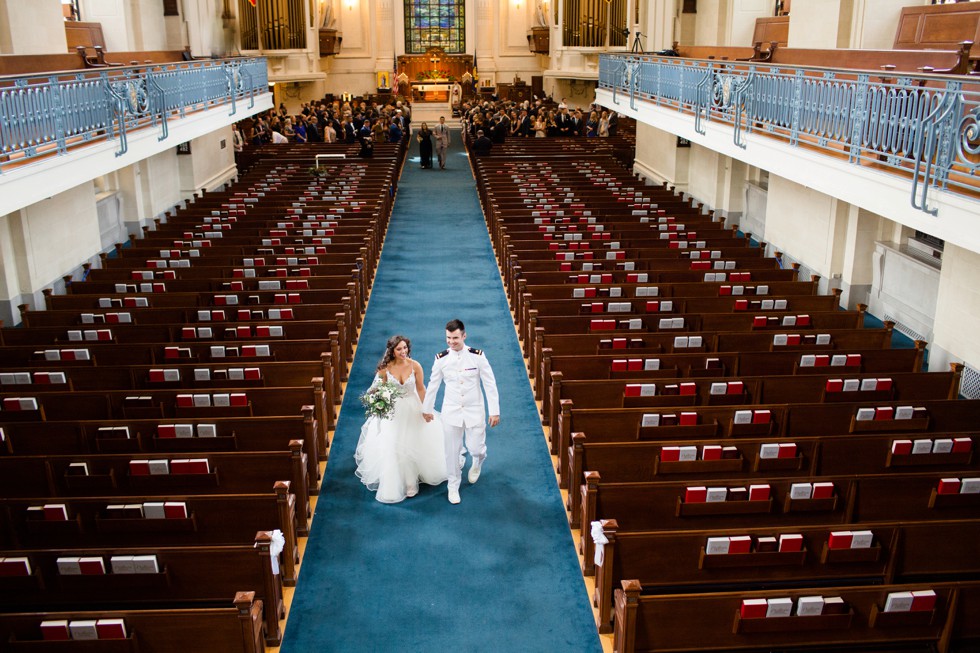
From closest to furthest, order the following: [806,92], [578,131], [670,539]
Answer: [670,539], [806,92], [578,131]

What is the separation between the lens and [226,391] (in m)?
7.90

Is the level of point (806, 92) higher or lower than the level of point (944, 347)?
higher

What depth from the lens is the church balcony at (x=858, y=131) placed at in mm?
6922

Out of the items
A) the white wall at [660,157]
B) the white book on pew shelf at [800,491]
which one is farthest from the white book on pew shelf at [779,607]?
the white wall at [660,157]

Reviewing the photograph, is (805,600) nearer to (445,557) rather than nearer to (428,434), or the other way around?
(445,557)

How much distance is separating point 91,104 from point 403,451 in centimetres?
626

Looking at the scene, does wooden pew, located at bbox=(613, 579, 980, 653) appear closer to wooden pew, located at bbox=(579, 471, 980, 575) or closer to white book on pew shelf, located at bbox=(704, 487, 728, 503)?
wooden pew, located at bbox=(579, 471, 980, 575)

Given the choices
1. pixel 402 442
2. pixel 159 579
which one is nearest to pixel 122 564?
pixel 159 579

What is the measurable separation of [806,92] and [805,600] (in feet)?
22.2

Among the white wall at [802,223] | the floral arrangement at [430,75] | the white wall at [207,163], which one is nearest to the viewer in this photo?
the white wall at [802,223]

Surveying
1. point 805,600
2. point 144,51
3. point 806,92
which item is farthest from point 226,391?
point 144,51

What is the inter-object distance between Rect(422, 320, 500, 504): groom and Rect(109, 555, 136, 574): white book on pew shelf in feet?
9.02

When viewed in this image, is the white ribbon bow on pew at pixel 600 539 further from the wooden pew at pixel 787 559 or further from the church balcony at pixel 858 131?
the church balcony at pixel 858 131

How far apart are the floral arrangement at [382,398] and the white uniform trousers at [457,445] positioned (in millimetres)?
571
